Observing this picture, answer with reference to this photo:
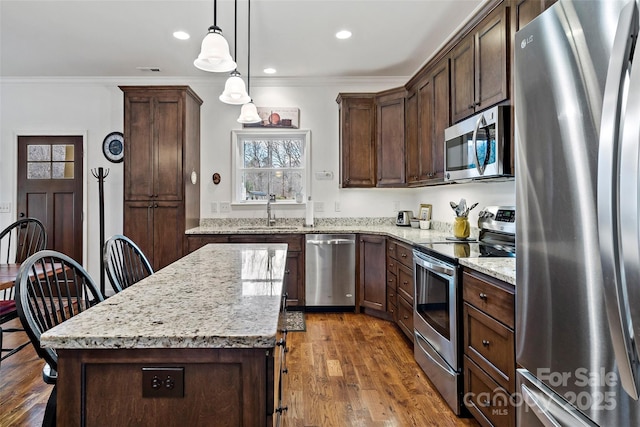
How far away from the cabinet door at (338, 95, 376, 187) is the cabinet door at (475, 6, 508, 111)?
5.80 ft

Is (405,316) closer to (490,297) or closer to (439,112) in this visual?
(490,297)

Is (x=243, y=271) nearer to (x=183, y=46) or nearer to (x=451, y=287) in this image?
(x=451, y=287)

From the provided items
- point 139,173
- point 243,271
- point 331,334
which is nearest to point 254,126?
point 139,173

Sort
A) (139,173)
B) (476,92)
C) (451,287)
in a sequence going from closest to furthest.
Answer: (451,287) < (476,92) < (139,173)

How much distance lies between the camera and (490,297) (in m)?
1.72

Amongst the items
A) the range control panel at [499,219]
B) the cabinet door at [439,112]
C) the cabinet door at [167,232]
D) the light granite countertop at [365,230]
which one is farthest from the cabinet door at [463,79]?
the cabinet door at [167,232]

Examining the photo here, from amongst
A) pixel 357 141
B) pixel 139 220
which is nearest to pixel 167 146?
pixel 139 220

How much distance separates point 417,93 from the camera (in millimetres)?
3686

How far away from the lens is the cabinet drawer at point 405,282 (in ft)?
9.98

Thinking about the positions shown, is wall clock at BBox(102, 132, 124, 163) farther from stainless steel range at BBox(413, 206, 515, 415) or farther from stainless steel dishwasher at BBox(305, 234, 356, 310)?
stainless steel range at BBox(413, 206, 515, 415)

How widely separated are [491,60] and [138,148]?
11.7 ft

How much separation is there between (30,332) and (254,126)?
3.68m

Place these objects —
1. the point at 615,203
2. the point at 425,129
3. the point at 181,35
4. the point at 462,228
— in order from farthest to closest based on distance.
Result: the point at 425,129 < the point at 181,35 < the point at 462,228 < the point at 615,203

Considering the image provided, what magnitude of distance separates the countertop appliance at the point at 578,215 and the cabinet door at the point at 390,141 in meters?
2.69
